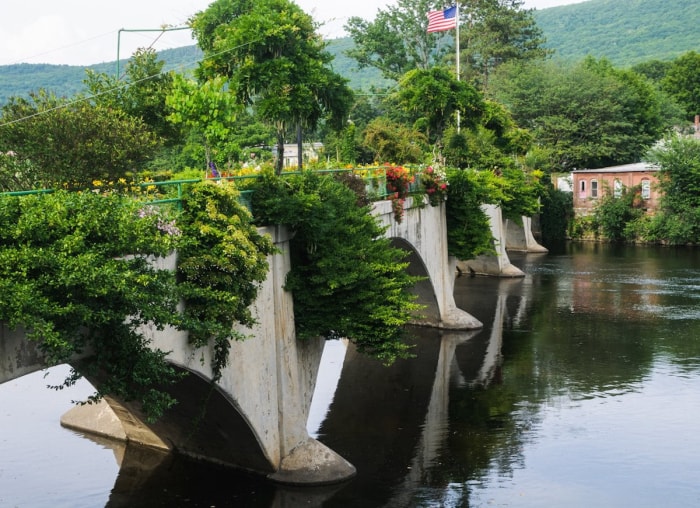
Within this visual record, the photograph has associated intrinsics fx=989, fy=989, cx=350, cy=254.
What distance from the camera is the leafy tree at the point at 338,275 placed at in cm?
2325

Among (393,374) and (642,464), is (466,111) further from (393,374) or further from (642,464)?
(642,464)

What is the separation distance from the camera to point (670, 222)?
72.1 metres

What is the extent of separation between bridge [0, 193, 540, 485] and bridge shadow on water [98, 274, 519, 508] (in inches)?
16.9

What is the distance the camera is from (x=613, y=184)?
7850 cm

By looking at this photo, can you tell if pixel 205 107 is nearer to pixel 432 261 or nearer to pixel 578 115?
pixel 432 261

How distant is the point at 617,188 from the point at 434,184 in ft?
138

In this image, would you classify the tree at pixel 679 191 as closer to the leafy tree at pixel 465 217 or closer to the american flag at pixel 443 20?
the american flag at pixel 443 20

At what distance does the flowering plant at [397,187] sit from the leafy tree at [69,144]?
12.9 m

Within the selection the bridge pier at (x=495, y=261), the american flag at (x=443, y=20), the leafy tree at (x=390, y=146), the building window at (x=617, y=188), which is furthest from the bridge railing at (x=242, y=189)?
the building window at (x=617, y=188)

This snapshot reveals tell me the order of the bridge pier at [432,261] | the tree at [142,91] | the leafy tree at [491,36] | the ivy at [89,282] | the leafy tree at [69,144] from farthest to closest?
1. the leafy tree at [491,36]
2. the bridge pier at [432,261]
3. the tree at [142,91]
4. the leafy tree at [69,144]
5. the ivy at [89,282]

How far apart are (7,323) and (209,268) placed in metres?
5.15

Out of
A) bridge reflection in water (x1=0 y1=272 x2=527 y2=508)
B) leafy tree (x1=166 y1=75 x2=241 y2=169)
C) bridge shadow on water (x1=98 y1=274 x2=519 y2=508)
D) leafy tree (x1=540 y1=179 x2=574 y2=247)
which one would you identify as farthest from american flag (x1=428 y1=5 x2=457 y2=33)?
leafy tree (x1=540 y1=179 x2=574 y2=247)

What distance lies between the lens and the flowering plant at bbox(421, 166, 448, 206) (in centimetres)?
3966

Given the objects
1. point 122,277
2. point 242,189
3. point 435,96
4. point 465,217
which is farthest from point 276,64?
point 435,96
